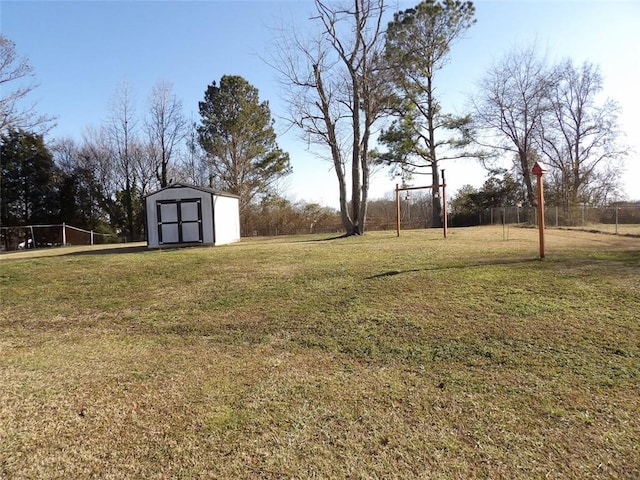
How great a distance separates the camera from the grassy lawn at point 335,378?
2291 mm

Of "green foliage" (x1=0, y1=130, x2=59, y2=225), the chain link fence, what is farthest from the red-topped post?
"green foliage" (x1=0, y1=130, x2=59, y2=225)

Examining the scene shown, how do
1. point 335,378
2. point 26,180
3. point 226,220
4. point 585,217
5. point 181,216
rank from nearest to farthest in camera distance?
point 335,378
point 181,216
point 226,220
point 585,217
point 26,180

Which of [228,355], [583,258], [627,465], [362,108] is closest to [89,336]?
[228,355]

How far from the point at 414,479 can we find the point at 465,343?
207 centimetres

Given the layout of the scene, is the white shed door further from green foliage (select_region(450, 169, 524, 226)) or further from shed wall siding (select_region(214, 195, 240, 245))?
green foliage (select_region(450, 169, 524, 226))

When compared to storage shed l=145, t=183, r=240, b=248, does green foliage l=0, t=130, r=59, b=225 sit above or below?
above

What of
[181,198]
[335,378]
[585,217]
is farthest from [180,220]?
[585,217]

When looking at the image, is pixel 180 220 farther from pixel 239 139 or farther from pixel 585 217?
pixel 585 217

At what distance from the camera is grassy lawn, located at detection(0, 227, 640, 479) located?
2.29m

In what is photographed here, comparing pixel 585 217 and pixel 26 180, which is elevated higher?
pixel 26 180

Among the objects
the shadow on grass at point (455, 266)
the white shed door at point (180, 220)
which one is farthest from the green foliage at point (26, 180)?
the shadow on grass at point (455, 266)

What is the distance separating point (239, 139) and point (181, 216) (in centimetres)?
1551

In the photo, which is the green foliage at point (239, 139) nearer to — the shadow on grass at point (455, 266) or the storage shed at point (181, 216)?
the storage shed at point (181, 216)

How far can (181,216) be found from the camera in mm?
15469
